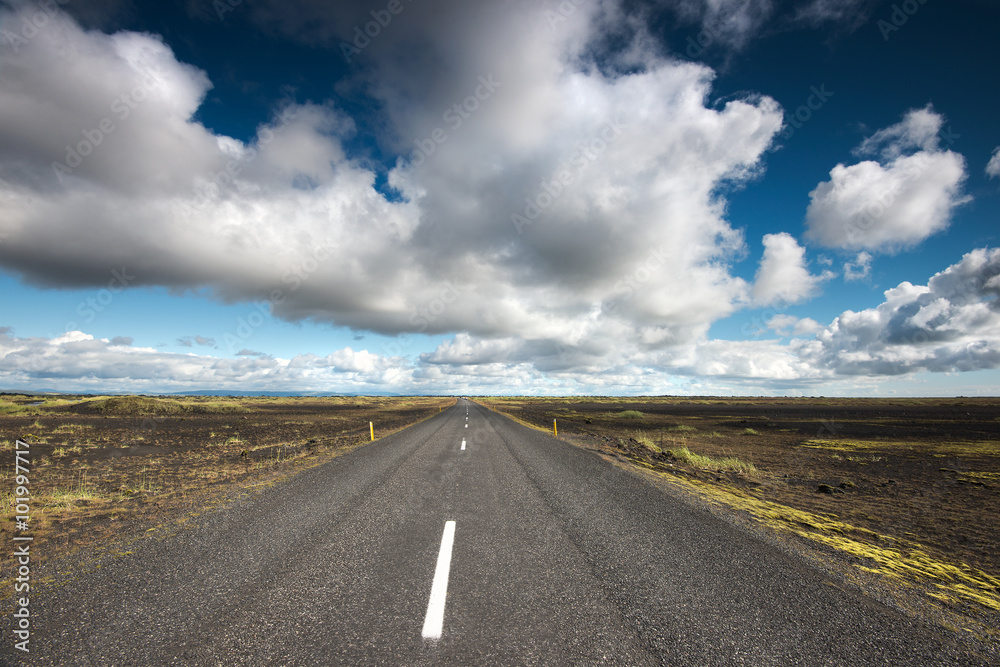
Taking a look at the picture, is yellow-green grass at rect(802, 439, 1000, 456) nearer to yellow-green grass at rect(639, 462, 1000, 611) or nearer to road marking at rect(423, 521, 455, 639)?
yellow-green grass at rect(639, 462, 1000, 611)

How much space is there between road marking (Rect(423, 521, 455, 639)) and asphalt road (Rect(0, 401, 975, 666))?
43mm

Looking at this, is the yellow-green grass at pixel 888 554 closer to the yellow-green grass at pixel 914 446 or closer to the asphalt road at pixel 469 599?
the asphalt road at pixel 469 599

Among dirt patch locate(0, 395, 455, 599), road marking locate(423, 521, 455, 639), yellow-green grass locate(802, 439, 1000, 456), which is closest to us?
road marking locate(423, 521, 455, 639)

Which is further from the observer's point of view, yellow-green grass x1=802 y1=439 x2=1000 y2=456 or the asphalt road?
yellow-green grass x1=802 y1=439 x2=1000 y2=456

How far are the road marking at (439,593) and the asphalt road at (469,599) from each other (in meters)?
0.04

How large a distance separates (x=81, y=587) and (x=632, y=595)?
5.92 m

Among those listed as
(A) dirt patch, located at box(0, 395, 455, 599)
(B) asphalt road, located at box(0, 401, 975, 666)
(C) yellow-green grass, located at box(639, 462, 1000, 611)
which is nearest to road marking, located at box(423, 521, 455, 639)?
(B) asphalt road, located at box(0, 401, 975, 666)

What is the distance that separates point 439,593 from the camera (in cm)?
406

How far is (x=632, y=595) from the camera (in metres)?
4.07

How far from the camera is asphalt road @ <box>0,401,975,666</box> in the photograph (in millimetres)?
3152

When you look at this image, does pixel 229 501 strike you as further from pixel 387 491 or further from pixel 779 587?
pixel 779 587

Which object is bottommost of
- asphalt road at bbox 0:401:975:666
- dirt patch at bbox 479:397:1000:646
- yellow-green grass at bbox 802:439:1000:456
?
yellow-green grass at bbox 802:439:1000:456

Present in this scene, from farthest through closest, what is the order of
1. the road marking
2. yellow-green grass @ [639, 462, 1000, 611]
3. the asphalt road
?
yellow-green grass @ [639, 462, 1000, 611] → the road marking → the asphalt road

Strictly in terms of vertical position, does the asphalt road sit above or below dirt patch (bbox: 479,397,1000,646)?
above
